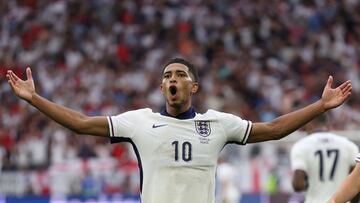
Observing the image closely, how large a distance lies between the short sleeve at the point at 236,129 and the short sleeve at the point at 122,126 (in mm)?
563

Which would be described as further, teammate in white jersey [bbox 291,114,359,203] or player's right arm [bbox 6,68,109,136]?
teammate in white jersey [bbox 291,114,359,203]

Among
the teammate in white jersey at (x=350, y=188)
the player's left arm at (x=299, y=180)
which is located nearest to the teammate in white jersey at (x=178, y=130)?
the teammate in white jersey at (x=350, y=188)

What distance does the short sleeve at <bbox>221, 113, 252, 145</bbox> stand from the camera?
274 inches

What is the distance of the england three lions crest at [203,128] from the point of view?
22.6ft

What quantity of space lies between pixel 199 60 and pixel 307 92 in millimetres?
2670

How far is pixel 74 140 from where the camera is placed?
19.7m

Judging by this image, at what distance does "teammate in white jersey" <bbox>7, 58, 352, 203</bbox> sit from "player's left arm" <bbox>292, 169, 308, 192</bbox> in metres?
2.21

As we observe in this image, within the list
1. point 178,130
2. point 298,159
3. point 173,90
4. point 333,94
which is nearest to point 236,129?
point 178,130

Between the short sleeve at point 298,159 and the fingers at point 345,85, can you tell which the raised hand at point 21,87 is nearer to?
the fingers at point 345,85

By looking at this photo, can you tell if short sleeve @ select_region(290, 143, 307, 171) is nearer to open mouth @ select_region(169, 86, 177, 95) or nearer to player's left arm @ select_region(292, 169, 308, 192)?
player's left arm @ select_region(292, 169, 308, 192)

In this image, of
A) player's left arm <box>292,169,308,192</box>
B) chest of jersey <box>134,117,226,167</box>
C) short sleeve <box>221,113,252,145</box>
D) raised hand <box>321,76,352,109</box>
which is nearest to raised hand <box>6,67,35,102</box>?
chest of jersey <box>134,117,226,167</box>

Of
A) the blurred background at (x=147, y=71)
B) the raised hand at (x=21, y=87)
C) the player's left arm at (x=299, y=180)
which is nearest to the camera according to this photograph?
the raised hand at (x=21, y=87)

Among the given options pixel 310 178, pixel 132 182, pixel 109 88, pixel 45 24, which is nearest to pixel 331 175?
pixel 310 178

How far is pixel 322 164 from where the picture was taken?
927cm
